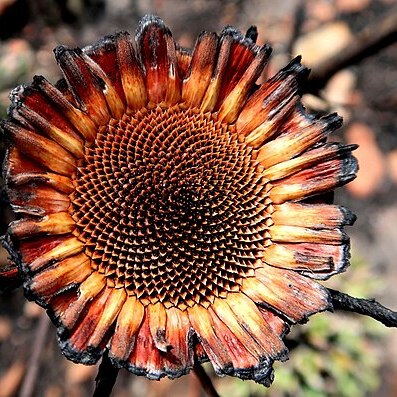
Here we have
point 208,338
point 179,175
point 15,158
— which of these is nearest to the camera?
point 15,158

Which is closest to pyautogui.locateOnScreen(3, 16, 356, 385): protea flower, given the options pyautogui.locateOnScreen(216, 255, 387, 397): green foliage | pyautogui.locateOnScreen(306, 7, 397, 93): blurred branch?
pyautogui.locateOnScreen(306, 7, 397, 93): blurred branch

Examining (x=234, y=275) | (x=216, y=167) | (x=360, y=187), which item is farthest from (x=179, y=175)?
(x=360, y=187)

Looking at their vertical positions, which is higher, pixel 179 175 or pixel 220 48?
pixel 220 48

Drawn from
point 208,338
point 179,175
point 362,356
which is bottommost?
point 362,356

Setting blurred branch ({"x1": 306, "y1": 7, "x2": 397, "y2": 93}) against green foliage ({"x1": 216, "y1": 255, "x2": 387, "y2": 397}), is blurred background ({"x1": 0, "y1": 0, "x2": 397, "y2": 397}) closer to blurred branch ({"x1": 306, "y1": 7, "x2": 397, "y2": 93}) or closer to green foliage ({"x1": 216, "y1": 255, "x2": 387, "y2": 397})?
green foliage ({"x1": 216, "y1": 255, "x2": 387, "y2": 397})

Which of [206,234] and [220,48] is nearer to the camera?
[220,48]

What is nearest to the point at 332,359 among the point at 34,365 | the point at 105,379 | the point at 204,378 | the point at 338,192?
the point at 338,192

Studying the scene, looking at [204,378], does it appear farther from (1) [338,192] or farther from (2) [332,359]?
(1) [338,192]

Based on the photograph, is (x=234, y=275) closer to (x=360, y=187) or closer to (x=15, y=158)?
(x=15, y=158)
